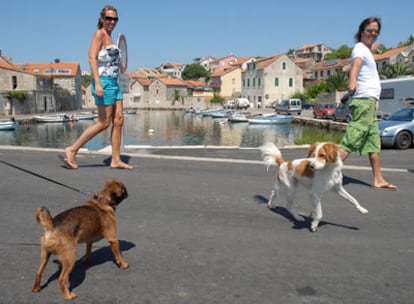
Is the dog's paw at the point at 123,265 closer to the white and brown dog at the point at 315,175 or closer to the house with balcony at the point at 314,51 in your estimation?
the white and brown dog at the point at 315,175

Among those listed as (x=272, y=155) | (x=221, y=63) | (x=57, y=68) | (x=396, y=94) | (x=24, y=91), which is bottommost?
(x=272, y=155)

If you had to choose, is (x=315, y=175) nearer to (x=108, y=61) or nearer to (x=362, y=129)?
(x=362, y=129)

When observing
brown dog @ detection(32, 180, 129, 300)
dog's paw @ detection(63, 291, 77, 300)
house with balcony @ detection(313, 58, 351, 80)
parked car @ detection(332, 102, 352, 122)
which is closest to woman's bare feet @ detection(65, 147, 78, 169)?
brown dog @ detection(32, 180, 129, 300)

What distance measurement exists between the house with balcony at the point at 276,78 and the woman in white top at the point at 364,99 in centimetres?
7909

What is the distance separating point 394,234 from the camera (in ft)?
12.9

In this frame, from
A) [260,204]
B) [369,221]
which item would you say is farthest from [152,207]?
[369,221]

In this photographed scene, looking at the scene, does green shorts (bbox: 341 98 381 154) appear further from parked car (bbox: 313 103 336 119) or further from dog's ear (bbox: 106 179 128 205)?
parked car (bbox: 313 103 336 119)

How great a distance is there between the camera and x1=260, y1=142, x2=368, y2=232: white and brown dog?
3967mm

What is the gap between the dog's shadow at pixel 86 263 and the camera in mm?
2832

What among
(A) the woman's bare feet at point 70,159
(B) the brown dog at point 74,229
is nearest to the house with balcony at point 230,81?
(A) the woman's bare feet at point 70,159

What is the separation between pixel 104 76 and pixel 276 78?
80.0 m

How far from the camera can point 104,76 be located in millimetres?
6387

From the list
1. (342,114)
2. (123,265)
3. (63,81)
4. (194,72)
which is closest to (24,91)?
(63,81)

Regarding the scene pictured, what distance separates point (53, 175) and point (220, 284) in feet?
13.4
